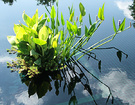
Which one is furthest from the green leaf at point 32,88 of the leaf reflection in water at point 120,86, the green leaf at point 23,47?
the leaf reflection in water at point 120,86

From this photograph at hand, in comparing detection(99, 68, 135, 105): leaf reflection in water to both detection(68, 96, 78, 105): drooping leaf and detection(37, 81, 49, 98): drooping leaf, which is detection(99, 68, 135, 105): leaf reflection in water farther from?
detection(37, 81, 49, 98): drooping leaf

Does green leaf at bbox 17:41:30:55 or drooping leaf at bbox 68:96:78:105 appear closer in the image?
drooping leaf at bbox 68:96:78:105

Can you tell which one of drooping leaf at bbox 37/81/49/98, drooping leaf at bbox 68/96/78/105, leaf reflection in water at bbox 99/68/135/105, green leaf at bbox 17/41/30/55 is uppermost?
green leaf at bbox 17/41/30/55

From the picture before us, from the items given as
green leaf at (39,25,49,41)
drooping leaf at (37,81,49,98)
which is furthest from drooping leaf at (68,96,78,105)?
green leaf at (39,25,49,41)

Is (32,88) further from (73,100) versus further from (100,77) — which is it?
(100,77)

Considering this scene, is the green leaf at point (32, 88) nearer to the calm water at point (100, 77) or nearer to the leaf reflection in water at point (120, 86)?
the calm water at point (100, 77)

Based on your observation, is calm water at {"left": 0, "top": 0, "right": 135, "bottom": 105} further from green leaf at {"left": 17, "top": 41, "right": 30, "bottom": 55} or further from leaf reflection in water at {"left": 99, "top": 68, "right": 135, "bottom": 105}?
green leaf at {"left": 17, "top": 41, "right": 30, "bottom": 55}

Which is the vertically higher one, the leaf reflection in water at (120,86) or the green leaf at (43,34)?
the green leaf at (43,34)

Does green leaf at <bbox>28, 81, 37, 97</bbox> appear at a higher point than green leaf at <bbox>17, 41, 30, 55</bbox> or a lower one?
lower

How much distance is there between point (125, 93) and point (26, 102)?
479mm

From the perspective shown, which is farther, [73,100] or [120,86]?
[120,86]

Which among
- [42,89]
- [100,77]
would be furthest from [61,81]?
[100,77]

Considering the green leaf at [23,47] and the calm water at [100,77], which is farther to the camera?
the green leaf at [23,47]

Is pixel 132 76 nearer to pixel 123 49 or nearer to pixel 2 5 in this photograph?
pixel 123 49
